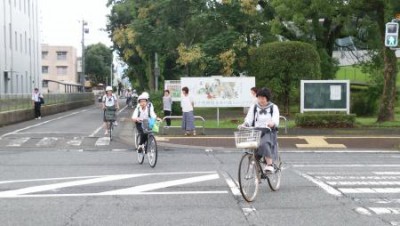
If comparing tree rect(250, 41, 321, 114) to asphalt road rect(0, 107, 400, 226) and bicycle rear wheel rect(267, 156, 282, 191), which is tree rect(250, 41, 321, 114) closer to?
asphalt road rect(0, 107, 400, 226)

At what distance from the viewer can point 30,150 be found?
17297 mm

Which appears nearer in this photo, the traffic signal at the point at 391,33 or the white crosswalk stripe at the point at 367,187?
the white crosswalk stripe at the point at 367,187

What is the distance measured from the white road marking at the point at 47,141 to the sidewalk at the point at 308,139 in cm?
243

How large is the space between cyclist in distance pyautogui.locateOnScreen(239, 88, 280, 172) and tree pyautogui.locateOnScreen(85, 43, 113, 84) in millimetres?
112491

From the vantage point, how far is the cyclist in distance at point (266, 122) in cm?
928

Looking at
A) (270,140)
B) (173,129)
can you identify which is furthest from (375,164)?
(173,129)

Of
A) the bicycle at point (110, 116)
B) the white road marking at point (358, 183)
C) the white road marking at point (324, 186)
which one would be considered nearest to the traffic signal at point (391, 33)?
the white road marking at point (324, 186)

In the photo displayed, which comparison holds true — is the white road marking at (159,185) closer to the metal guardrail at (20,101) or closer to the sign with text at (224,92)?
the sign with text at (224,92)

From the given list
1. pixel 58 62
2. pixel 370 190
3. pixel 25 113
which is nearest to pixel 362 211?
pixel 370 190

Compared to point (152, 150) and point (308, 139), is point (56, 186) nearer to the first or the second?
point (152, 150)

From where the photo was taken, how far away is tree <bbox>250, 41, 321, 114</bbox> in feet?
93.3

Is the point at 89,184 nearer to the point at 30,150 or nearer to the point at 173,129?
the point at 30,150

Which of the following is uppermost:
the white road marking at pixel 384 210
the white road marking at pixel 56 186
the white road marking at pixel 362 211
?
the white road marking at pixel 384 210

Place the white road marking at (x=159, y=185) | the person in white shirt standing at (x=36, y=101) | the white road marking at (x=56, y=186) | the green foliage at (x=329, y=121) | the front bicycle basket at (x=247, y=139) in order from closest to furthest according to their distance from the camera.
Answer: the front bicycle basket at (x=247, y=139), the white road marking at (x=56, y=186), the white road marking at (x=159, y=185), the green foliage at (x=329, y=121), the person in white shirt standing at (x=36, y=101)
